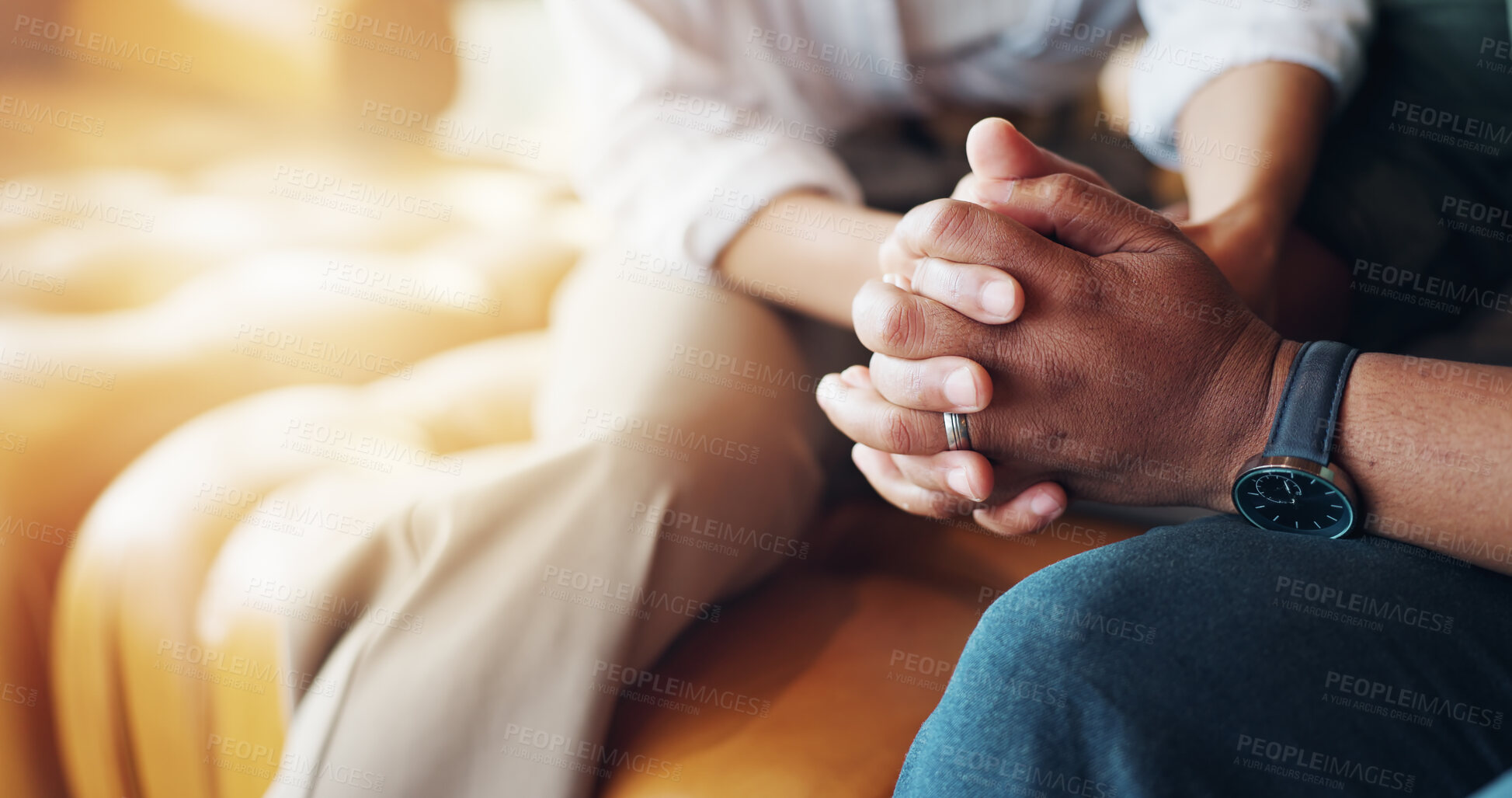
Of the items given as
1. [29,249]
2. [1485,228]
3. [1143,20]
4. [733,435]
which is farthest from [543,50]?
[1485,228]

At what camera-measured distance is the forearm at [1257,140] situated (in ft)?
2.07

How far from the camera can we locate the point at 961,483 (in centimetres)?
51

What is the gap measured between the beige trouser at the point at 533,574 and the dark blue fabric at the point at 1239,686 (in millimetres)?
247

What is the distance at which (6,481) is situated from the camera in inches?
25.5

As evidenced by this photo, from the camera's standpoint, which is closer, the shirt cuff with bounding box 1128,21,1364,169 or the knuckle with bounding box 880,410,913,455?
the knuckle with bounding box 880,410,913,455

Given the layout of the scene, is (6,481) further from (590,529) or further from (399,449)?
(590,529)

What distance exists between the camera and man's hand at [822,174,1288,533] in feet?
1.51

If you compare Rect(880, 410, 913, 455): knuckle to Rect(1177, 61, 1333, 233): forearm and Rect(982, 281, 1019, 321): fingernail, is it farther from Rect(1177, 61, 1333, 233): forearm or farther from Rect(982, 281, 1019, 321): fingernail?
Rect(1177, 61, 1333, 233): forearm

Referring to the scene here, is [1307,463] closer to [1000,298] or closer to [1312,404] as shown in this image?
[1312,404]

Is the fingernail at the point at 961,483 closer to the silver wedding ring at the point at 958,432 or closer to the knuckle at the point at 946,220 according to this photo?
the silver wedding ring at the point at 958,432

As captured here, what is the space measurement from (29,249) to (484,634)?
720 millimetres

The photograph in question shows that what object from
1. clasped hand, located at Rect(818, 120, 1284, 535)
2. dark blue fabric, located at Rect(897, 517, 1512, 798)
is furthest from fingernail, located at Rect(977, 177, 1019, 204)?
dark blue fabric, located at Rect(897, 517, 1512, 798)

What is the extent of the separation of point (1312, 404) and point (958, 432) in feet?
0.57

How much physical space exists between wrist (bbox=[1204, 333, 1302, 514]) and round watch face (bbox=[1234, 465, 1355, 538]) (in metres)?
0.01
